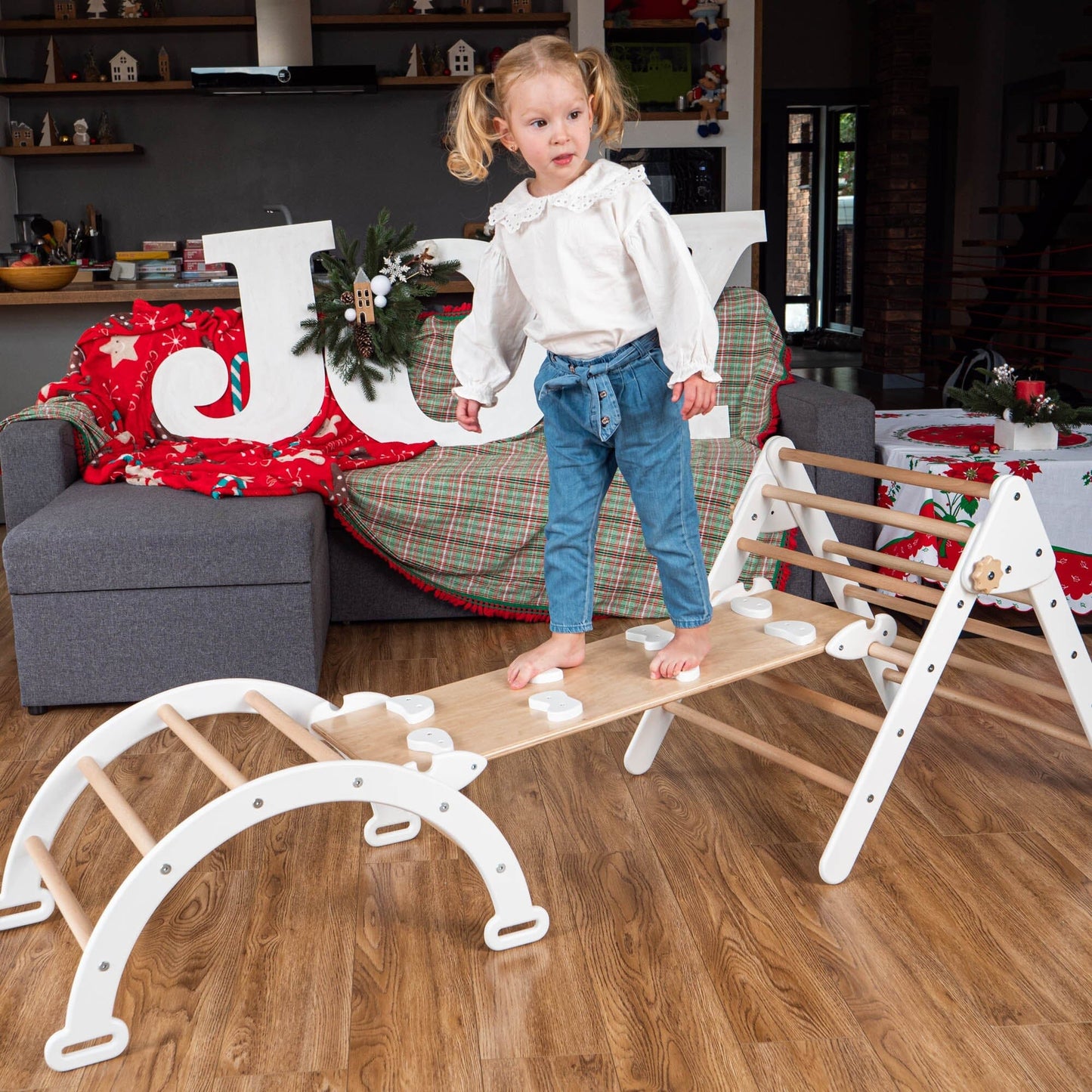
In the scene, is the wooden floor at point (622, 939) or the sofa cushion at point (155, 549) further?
the sofa cushion at point (155, 549)

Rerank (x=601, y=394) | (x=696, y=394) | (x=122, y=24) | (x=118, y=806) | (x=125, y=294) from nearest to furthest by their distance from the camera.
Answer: (x=118, y=806)
(x=696, y=394)
(x=601, y=394)
(x=125, y=294)
(x=122, y=24)

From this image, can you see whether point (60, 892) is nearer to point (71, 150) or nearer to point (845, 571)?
point (845, 571)

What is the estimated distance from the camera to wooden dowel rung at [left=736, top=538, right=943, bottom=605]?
1.95 metres

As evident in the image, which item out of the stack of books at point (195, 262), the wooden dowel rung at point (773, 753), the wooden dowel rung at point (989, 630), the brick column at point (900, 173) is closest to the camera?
the wooden dowel rung at point (773, 753)

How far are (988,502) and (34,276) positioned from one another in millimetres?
3398

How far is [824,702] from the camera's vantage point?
2.01 metres

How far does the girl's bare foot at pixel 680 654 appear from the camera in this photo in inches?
75.6

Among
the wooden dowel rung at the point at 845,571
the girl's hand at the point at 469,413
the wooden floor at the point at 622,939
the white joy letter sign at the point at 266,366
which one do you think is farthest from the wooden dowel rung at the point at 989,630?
the white joy letter sign at the point at 266,366

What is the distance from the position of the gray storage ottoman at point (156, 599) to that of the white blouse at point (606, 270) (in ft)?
3.20

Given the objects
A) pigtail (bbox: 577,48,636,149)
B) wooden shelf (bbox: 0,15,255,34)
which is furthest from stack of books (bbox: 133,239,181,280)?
pigtail (bbox: 577,48,636,149)

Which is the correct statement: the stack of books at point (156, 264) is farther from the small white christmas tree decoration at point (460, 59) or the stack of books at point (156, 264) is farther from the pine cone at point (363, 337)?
the pine cone at point (363, 337)

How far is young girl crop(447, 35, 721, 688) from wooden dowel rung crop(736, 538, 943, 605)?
227 millimetres

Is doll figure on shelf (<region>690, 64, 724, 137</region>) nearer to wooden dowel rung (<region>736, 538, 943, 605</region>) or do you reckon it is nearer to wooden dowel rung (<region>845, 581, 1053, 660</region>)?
wooden dowel rung (<region>736, 538, 943, 605</region>)

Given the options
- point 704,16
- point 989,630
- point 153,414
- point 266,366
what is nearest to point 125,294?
point 153,414
